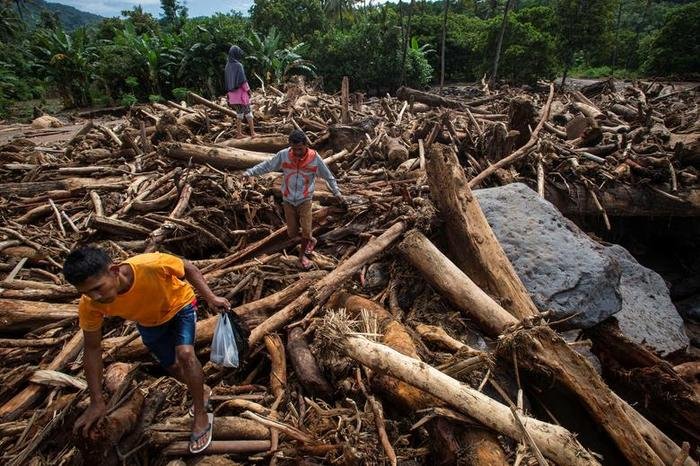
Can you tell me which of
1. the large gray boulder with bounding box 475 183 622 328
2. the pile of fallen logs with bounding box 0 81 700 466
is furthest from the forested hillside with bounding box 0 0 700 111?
the large gray boulder with bounding box 475 183 622 328

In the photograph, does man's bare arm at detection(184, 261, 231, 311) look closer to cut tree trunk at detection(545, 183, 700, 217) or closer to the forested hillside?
cut tree trunk at detection(545, 183, 700, 217)

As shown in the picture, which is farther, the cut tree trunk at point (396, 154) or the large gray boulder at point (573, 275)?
the cut tree trunk at point (396, 154)

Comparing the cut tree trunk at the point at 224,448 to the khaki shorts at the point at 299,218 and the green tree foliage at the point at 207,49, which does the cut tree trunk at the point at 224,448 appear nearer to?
the khaki shorts at the point at 299,218

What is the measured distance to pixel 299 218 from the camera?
15.5 ft

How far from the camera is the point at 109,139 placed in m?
8.26

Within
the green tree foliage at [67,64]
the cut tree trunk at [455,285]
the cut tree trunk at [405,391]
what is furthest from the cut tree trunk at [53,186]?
the green tree foliage at [67,64]

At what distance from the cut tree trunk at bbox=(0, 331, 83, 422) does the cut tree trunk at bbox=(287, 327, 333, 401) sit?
77.4 inches

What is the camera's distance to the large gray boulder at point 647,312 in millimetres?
4293

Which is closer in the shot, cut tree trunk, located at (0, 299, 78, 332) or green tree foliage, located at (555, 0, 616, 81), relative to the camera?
cut tree trunk, located at (0, 299, 78, 332)

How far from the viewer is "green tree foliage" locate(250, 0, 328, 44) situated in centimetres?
2858

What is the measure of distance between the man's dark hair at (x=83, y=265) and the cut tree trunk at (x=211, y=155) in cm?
465

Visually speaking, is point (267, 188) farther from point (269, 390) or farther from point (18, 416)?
point (18, 416)

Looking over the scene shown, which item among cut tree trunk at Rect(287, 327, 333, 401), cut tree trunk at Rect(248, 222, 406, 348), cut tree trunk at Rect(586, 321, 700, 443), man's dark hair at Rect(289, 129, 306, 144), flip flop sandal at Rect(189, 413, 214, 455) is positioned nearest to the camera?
flip flop sandal at Rect(189, 413, 214, 455)

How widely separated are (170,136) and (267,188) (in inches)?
147
